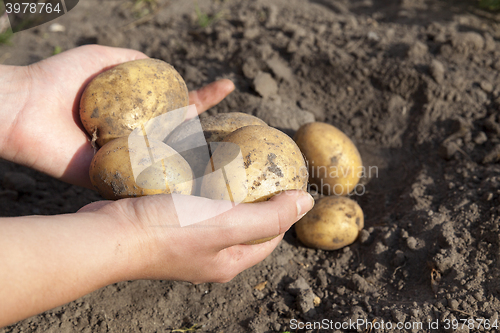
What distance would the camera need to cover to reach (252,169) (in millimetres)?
1931

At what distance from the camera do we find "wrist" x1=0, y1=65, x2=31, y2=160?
7.97 feet

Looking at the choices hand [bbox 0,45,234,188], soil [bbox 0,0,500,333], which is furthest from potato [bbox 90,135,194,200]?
soil [bbox 0,0,500,333]

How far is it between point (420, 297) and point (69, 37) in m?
4.55

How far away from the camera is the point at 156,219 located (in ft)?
5.83

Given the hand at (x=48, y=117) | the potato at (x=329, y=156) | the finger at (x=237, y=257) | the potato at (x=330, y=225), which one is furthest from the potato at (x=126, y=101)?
the potato at (x=330, y=225)

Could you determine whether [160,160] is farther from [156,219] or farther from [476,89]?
[476,89]

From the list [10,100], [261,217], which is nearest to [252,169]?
[261,217]

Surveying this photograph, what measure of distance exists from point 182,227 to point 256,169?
0.47m

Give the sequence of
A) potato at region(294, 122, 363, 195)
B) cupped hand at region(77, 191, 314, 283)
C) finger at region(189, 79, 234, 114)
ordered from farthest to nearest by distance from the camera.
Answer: finger at region(189, 79, 234, 114) → potato at region(294, 122, 363, 195) → cupped hand at region(77, 191, 314, 283)

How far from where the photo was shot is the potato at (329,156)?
9.05 ft

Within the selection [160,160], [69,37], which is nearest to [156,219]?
[160,160]

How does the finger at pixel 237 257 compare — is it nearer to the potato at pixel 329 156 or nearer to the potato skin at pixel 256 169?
the potato skin at pixel 256 169

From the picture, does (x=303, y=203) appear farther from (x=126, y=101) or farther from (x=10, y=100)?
(x=10, y=100)

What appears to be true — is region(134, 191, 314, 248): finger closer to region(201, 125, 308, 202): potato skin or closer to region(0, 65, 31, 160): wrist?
region(201, 125, 308, 202): potato skin
